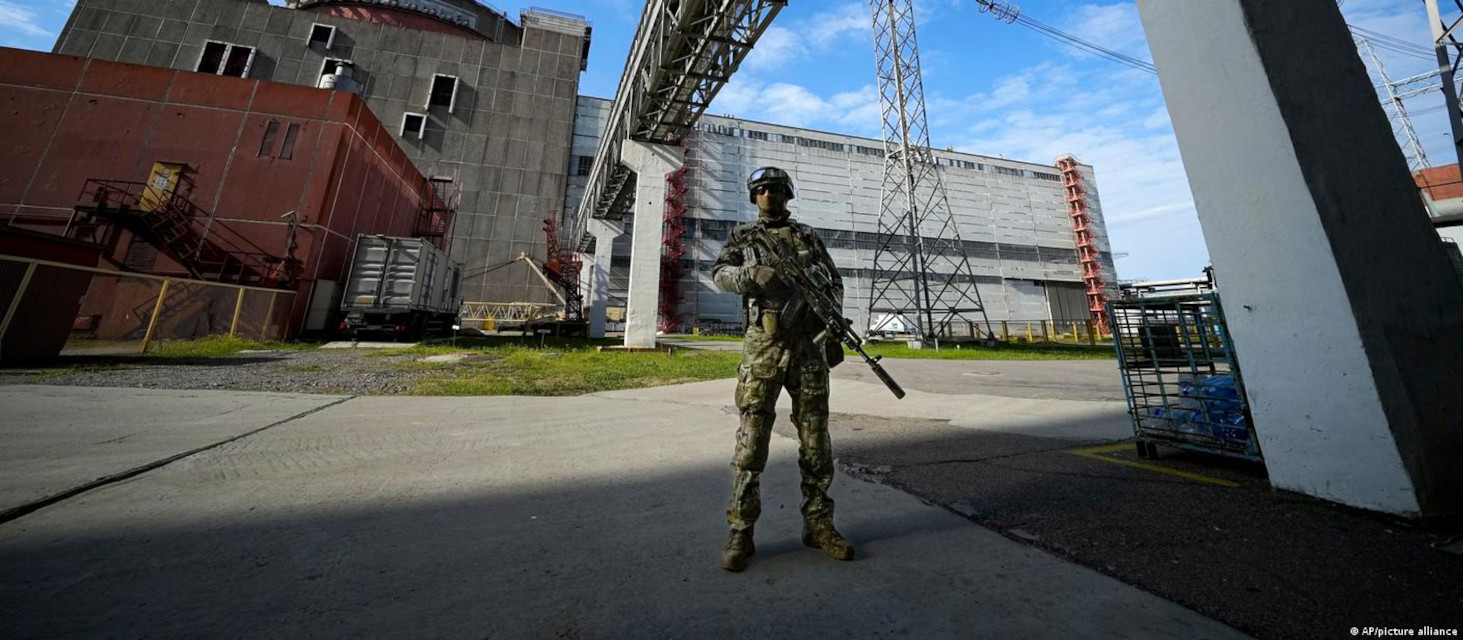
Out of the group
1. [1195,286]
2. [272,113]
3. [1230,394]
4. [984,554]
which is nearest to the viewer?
[984,554]

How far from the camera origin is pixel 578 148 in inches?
1109

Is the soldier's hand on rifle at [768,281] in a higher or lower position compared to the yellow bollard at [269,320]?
lower

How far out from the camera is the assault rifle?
216 centimetres

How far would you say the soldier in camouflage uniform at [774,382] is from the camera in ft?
6.17

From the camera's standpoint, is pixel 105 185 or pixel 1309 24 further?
pixel 105 185

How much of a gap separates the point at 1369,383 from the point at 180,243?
69.6 feet

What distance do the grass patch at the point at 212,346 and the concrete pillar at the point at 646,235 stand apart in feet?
25.4

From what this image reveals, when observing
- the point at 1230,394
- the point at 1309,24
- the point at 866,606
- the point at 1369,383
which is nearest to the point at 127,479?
the point at 866,606

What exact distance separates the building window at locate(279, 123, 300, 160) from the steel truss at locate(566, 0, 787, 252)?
375 inches

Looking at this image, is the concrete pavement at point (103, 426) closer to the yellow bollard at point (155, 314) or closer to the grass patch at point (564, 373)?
the grass patch at point (564, 373)

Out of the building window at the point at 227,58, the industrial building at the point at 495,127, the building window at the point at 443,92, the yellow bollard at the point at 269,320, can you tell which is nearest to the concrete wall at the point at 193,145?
the yellow bollard at the point at 269,320

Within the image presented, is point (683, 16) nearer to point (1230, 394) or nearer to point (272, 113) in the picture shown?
point (1230, 394)

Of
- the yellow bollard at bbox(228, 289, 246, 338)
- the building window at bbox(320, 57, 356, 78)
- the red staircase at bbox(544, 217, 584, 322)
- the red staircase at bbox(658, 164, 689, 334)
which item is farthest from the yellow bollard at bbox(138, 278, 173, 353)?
the building window at bbox(320, 57, 356, 78)

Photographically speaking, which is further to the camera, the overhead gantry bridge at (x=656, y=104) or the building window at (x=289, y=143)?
the building window at (x=289, y=143)
